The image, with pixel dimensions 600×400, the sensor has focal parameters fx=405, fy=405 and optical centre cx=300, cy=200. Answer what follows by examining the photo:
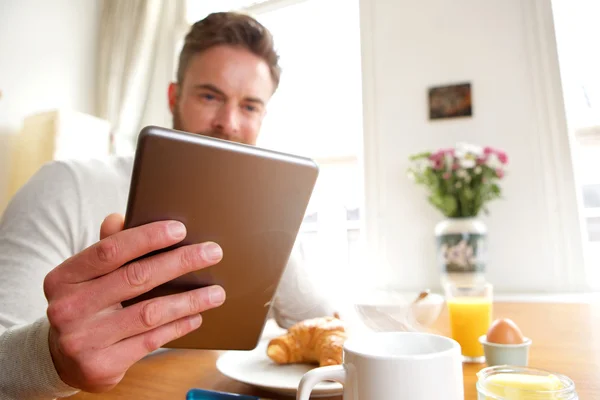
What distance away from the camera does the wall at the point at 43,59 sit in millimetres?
2162

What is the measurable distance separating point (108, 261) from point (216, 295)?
0.12 metres

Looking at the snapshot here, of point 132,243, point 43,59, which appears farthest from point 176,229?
point 43,59

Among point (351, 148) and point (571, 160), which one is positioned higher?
point (351, 148)

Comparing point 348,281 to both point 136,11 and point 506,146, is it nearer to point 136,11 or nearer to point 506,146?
point 506,146

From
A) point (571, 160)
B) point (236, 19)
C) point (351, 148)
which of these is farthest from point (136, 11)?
point (571, 160)

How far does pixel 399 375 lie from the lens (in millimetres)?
326

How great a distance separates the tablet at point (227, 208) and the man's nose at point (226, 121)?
694 mm

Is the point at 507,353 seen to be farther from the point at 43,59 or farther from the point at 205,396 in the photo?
the point at 43,59

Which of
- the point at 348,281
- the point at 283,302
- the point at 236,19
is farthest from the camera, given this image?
the point at 348,281

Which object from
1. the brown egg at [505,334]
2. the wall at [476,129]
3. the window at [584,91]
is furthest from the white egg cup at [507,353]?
the window at [584,91]

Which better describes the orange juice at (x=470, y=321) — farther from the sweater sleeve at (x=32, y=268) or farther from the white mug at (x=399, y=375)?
the sweater sleeve at (x=32, y=268)

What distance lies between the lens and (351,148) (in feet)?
7.55

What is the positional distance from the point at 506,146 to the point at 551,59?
0.45 m

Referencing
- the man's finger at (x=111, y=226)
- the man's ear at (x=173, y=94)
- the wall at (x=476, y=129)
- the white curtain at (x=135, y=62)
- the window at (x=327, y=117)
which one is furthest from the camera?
the white curtain at (x=135, y=62)
